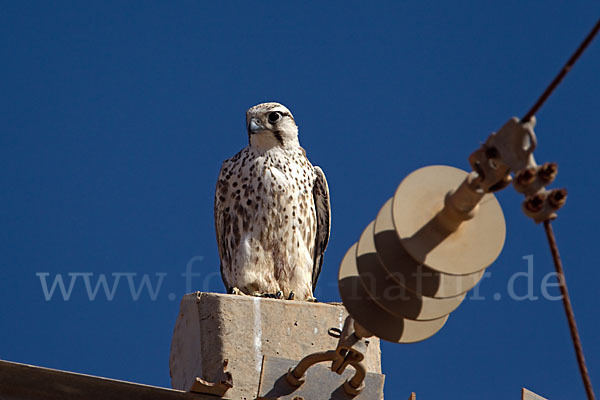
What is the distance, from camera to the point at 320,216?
8.16 metres

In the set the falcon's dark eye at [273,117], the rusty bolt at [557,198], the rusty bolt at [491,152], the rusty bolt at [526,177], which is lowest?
the rusty bolt at [557,198]

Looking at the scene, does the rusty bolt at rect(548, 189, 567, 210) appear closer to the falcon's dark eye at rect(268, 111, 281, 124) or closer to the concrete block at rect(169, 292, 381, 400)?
the concrete block at rect(169, 292, 381, 400)

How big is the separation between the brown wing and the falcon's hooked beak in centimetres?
56

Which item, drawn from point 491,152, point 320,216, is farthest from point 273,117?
point 491,152

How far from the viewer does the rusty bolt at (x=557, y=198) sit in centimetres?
287

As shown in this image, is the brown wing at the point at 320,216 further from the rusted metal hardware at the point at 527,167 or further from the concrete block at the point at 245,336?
the rusted metal hardware at the point at 527,167

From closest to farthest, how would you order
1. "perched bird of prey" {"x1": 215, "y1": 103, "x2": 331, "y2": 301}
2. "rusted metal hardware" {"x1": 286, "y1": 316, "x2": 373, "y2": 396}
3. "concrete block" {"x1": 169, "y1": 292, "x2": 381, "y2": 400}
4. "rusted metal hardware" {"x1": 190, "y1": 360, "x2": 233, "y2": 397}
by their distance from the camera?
"rusted metal hardware" {"x1": 286, "y1": 316, "x2": 373, "y2": 396}
"rusted metal hardware" {"x1": 190, "y1": 360, "x2": 233, "y2": 397}
"concrete block" {"x1": 169, "y1": 292, "x2": 381, "y2": 400}
"perched bird of prey" {"x1": 215, "y1": 103, "x2": 331, "y2": 301}

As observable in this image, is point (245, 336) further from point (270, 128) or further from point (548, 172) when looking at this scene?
point (270, 128)

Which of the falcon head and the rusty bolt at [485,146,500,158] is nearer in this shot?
the rusty bolt at [485,146,500,158]

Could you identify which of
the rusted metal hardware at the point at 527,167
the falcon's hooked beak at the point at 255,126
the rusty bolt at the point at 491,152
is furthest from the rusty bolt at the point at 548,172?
the falcon's hooked beak at the point at 255,126

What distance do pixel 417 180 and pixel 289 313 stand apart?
6.39 feet

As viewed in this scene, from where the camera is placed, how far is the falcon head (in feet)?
26.4

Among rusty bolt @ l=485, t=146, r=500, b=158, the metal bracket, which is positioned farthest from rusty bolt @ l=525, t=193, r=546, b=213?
the metal bracket

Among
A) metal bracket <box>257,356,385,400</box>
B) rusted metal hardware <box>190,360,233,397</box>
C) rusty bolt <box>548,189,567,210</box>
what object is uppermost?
rusty bolt <box>548,189,567,210</box>
